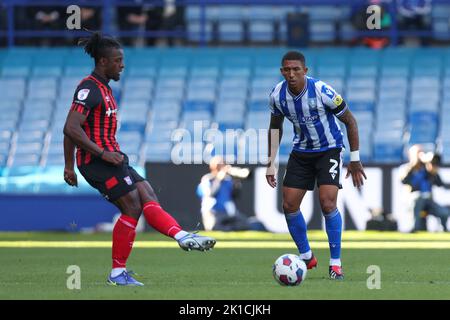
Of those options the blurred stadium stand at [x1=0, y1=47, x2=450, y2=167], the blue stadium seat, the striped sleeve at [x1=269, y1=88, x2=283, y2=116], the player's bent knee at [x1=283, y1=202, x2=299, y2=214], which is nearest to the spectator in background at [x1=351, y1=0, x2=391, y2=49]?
the blurred stadium stand at [x1=0, y1=47, x2=450, y2=167]

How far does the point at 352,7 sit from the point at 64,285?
18.6 metres

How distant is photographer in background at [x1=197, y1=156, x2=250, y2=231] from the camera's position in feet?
75.6

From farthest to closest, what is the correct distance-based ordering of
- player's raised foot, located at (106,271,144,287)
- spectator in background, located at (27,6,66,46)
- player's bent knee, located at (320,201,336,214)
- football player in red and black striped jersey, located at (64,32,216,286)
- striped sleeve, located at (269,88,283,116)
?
spectator in background, located at (27,6,66,46)
striped sleeve, located at (269,88,283,116)
player's bent knee, located at (320,201,336,214)
player's raised foot, located at (106,271,144,287)
football player in red and black striped jersey, located at (64,32,216,286)

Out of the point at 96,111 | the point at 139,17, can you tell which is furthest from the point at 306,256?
the point at 139,17

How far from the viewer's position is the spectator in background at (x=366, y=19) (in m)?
26.8

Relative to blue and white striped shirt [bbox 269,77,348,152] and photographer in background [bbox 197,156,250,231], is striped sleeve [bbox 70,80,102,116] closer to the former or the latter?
blue and white striped shirt [bbox 269,77,348,152]

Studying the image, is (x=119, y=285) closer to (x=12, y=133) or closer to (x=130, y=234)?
(x=130, y=234)

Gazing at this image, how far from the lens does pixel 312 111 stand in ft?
39.8

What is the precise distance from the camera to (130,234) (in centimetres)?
1104

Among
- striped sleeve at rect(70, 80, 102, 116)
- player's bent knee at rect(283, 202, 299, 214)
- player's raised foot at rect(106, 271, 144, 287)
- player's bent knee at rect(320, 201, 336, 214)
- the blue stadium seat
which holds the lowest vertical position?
the blue stadium seat

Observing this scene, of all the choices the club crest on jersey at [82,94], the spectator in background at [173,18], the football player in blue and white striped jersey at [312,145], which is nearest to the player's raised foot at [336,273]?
the football player in blue and white striped jersey at [312,145]

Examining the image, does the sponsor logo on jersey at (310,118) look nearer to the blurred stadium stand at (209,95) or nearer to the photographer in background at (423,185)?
the photographer in background at (423,185)

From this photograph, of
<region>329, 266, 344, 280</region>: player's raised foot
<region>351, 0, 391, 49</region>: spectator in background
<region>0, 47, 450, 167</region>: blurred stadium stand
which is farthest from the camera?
<region>351, 0, 391, 49</region>: spectator in background

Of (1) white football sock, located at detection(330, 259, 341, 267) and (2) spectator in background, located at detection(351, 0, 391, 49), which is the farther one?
(2) spectator in background, located at detection(351, 0, 391, 49)
